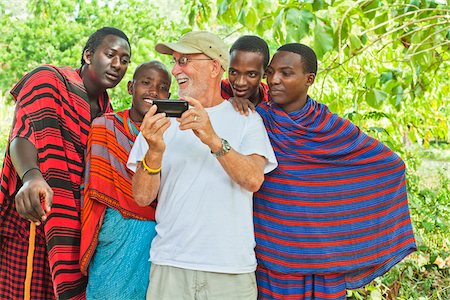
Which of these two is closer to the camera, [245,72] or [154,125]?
[154,125]

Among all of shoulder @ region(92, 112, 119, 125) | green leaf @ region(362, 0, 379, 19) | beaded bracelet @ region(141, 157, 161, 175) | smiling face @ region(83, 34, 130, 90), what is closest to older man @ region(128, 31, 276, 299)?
beaded bracelet @ region(141, 157, 161, 175)

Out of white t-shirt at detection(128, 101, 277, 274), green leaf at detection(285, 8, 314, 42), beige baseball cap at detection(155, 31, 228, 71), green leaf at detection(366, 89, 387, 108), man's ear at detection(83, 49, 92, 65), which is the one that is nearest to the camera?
white t-shirt at detection(128, 101, 277, 274)

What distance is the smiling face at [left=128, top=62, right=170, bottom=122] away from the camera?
2281 mm

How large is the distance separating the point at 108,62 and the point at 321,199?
95 cm

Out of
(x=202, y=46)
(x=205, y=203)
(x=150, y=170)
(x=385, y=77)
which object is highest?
(x=385, y=77)

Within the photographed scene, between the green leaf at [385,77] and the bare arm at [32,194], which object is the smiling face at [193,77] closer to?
the bare arm at [32,194]

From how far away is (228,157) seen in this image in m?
1.81

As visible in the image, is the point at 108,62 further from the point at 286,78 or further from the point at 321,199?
the point at 321,199

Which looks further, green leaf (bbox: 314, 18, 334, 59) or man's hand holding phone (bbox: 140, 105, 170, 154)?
green leaf (bbox: 314, 18, 334, 59)

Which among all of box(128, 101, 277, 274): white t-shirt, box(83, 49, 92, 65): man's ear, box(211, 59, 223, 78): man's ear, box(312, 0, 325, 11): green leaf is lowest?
box(128, 101, 277, 274): white t-shirt

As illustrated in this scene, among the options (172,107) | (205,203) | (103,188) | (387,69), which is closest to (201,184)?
(205,203)

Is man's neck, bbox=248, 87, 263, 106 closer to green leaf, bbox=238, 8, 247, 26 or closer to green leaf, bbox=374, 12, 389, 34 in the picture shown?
green leaf, bbox=238, 8, 247, 26

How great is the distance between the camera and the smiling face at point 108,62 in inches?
90.2

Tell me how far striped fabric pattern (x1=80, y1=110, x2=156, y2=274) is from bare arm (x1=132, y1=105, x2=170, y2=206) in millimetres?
176
